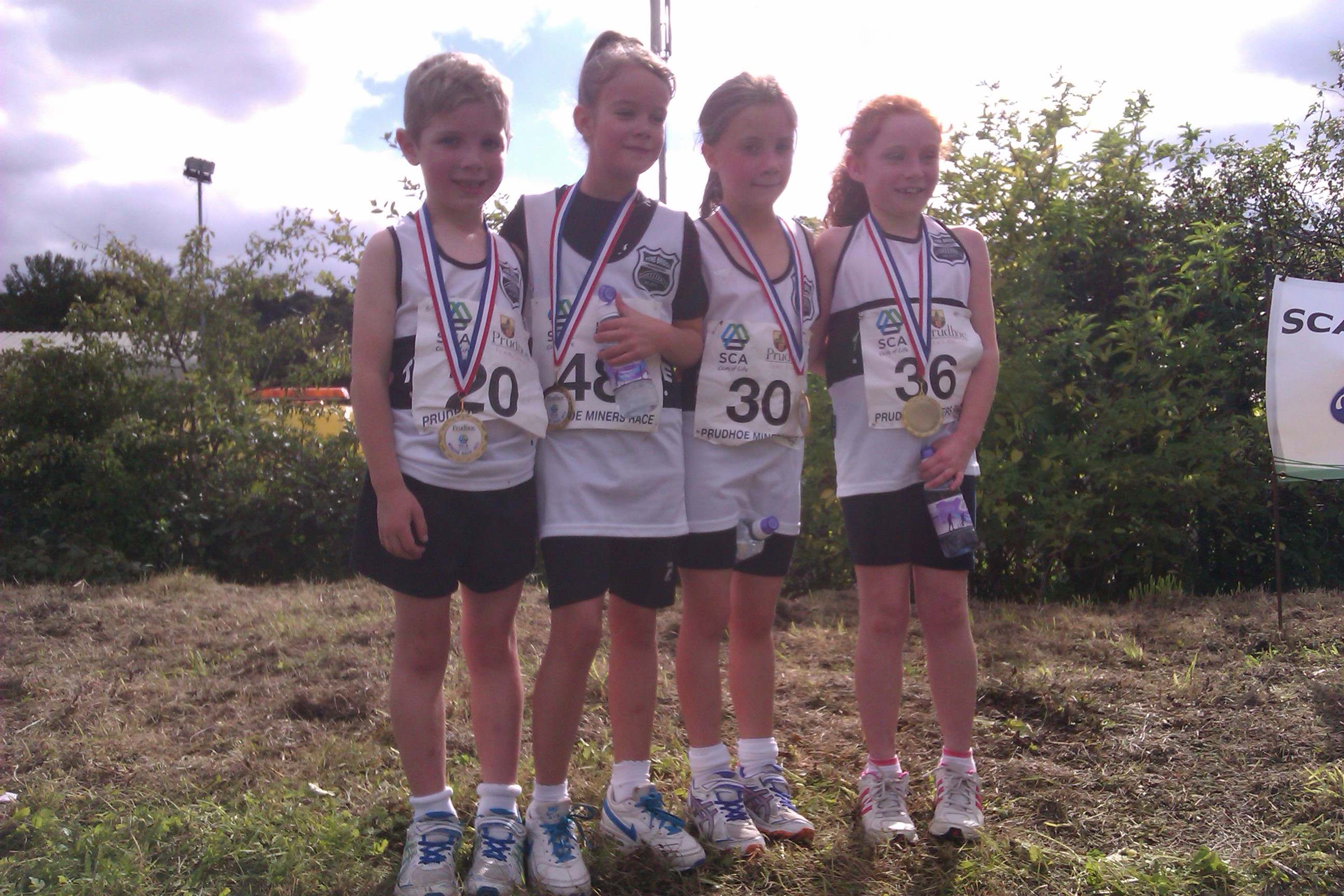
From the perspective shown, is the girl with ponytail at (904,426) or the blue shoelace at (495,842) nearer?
the blue shoelace at (495,842)

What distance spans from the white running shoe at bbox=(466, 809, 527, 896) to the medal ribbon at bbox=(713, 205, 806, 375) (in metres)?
1.30

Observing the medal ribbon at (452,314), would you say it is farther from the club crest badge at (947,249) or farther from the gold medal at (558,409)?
the club crest badge at (947,249)

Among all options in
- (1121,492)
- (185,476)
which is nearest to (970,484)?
(1121,492)

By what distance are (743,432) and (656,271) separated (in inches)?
17.6

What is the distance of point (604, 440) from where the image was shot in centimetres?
240

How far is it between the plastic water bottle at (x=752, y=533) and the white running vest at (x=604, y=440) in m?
0.19

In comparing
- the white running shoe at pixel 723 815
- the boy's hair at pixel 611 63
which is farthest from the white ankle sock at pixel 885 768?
the boy's hair at pixel 611 63

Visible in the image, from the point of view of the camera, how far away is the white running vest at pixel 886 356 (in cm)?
265

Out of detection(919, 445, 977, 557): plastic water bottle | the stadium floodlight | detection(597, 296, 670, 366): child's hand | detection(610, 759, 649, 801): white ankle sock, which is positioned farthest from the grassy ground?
the stadium floodlight

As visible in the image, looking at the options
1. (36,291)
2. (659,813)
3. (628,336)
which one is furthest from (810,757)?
(36,291)

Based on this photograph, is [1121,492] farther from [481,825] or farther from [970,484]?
[481,825]

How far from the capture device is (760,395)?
2568 mm

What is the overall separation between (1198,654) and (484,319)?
3106 millimetres

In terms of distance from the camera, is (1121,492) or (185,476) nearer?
(1121,492)
